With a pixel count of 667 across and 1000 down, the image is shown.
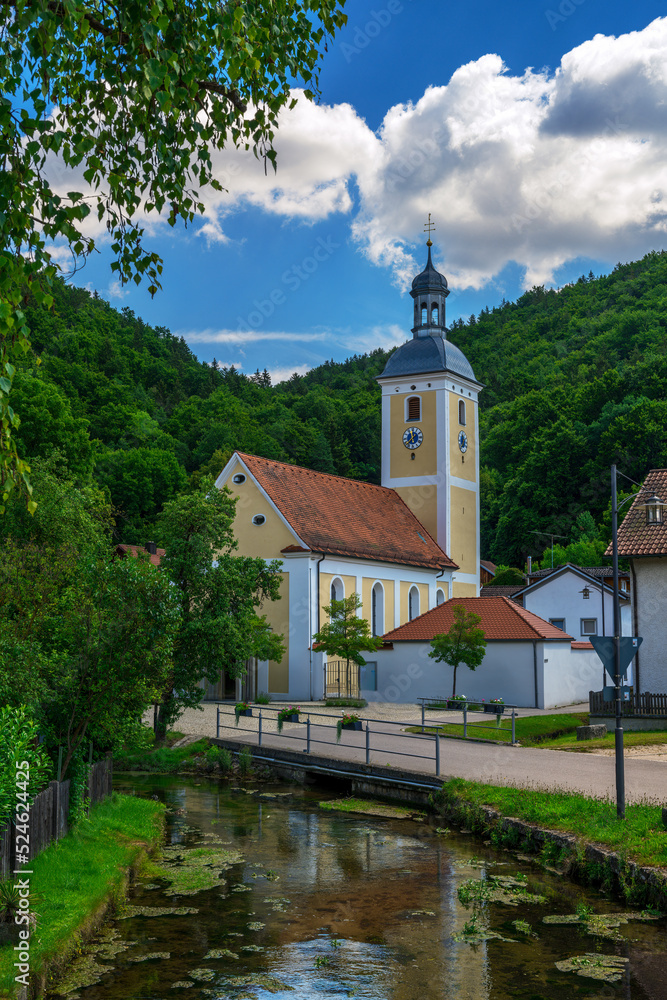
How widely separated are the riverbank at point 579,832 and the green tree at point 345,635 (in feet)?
51.6

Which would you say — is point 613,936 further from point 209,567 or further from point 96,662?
point 209,567

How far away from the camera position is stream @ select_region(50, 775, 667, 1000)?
8570 mm

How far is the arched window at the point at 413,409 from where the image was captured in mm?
47500

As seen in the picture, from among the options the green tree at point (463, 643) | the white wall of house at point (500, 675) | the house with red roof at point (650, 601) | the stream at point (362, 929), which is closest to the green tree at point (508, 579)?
the white wall of house at point (500, 675)

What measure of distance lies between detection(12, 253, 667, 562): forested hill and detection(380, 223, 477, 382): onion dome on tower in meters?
24.0

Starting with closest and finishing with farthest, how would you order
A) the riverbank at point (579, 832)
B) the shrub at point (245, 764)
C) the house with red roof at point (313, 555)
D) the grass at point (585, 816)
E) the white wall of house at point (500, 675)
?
1. the riverbank at point (579, 832)
2. the grass at point (585, 816)
3. the shrub at point (245, 764)
4. the white wall of house at point (500, 675)
5. the house with red roof at point (313, 555)

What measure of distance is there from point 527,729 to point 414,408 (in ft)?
80.7

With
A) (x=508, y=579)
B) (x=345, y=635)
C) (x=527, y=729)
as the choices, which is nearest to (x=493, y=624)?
(x=345, y=635)

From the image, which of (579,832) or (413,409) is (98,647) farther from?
(413,409)

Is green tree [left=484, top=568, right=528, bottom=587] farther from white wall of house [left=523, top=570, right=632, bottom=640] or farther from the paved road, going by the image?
the paved road

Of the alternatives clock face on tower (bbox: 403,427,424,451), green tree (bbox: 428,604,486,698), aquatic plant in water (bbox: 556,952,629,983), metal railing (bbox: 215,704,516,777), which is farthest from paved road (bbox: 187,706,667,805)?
clock face on tower (bbox: 403,427,424,451)

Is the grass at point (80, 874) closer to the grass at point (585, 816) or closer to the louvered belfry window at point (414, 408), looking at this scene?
the grass at point (585, 816)

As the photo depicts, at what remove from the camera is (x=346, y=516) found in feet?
132

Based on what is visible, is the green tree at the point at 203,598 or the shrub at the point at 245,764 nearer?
the shrub at the point at 245,764
